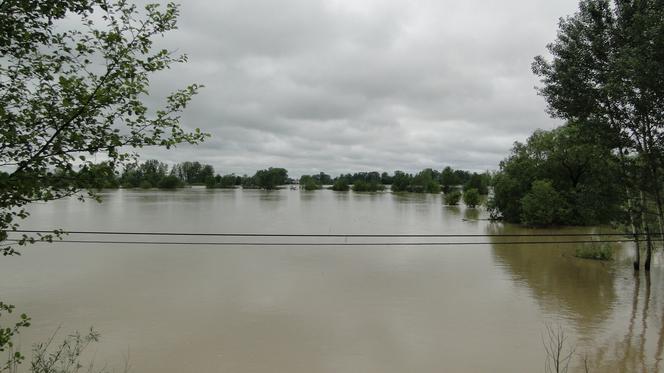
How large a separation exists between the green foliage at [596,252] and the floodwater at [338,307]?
1.31 feet

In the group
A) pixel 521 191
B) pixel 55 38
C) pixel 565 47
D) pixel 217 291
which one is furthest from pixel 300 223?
pixel 55 38

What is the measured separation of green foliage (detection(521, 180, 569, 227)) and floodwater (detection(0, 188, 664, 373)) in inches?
350

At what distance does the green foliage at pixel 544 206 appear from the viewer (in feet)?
95.1

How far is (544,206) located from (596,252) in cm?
1193

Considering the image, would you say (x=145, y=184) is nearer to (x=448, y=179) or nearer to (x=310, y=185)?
(x=310, y=185)

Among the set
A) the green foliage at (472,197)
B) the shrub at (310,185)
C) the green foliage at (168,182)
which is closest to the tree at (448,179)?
the shrub at (310,185)

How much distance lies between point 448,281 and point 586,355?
6.64m

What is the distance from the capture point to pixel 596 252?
1772cm

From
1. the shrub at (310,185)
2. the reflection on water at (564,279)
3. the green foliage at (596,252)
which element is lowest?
the reflection on water at (564,279)

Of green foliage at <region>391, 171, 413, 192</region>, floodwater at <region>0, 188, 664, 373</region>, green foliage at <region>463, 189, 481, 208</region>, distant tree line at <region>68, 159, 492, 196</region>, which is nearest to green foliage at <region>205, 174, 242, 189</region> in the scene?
distant tree line at <region>68, 159, 492, 196</region>

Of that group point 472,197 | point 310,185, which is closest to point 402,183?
point 310,185

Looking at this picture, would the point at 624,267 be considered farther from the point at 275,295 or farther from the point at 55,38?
the point at 55,38

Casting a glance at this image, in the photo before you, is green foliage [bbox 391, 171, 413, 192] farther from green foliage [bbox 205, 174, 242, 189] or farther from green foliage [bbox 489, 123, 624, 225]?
green foliage [bbox 489, 123, 624, 225]

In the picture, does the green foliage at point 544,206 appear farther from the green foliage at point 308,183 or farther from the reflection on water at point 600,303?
the green foliage at point 308,183
